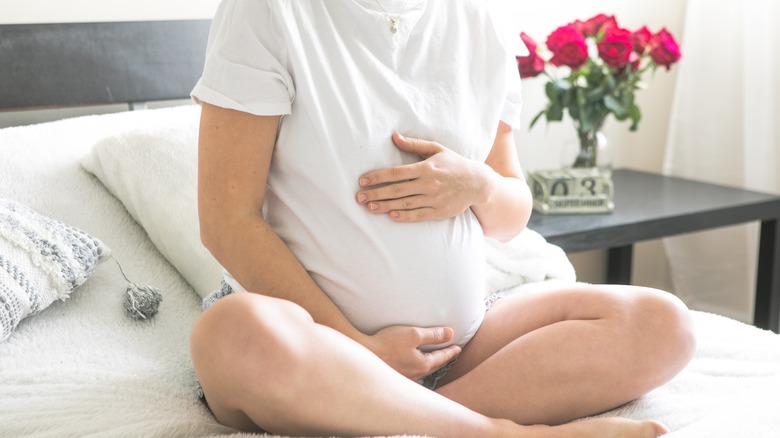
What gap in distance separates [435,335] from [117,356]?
1.36 ft

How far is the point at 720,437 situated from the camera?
2.83 feet

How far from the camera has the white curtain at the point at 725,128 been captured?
2.36 meters

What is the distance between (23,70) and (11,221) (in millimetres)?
486

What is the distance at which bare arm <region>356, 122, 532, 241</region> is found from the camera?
3.41 feet

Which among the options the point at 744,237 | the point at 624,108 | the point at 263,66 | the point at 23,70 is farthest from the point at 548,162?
the point at 263,66

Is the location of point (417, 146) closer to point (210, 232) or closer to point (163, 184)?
point (210, 232)

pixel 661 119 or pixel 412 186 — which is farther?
pixel 661 119

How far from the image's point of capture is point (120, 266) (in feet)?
4.42

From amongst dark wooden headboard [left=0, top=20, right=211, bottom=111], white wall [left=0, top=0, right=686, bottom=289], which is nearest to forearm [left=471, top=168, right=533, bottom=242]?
dark wooden headboard [left=0, top=20, right=211, bottom=111]

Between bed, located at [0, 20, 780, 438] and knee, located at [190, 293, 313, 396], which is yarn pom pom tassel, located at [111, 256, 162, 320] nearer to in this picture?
bed, located at [0, 20, 780, 438]

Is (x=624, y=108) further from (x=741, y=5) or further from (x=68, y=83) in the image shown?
(x=68, y=83)

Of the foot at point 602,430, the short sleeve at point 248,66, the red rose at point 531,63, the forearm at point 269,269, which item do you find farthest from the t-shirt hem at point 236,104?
Result: the red rose at point 531,63

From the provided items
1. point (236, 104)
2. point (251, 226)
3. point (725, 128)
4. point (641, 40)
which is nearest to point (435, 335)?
point (251, 226)

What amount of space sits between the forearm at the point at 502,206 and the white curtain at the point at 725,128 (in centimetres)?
138
